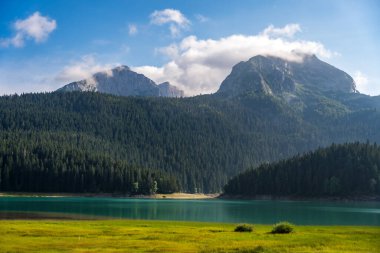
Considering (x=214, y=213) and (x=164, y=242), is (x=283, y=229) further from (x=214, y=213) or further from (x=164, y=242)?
(x=214, y=213)

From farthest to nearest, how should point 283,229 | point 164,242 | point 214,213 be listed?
1. point 214,213
2. point 283,229
3. point 164,242

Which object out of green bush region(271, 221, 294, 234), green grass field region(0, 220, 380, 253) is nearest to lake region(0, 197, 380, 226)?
green bush region(271, 221, 294, 234)

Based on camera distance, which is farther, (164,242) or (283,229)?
(283,229)

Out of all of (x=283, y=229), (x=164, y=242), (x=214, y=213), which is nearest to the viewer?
(x=164, y=242)

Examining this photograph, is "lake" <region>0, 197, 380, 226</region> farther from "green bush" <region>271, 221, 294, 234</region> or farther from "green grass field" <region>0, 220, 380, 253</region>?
"green grass field" <region>0, 220, 380, 253</region>

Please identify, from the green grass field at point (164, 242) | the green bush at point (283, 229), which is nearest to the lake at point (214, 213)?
the green bush at point (283, 229)

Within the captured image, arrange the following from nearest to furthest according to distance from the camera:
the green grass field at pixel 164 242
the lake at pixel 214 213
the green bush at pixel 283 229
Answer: the green grass field at pixel 164 242, the green bush at pixel 283 229, the lake at pixel 214 213

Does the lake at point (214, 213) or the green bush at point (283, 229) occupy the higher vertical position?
the green bush at point (283, 229)

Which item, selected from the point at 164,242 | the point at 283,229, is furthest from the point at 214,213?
the point at 164,242

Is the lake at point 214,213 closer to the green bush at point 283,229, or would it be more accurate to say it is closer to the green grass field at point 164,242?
the green bush at point 283,229

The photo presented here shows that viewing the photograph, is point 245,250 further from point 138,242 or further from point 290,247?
point 138,242

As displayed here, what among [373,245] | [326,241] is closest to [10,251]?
[326,241]

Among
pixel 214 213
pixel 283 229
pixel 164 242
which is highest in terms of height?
pixel 283 229

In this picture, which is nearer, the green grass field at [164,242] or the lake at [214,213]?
the green grass field at [164,242]
